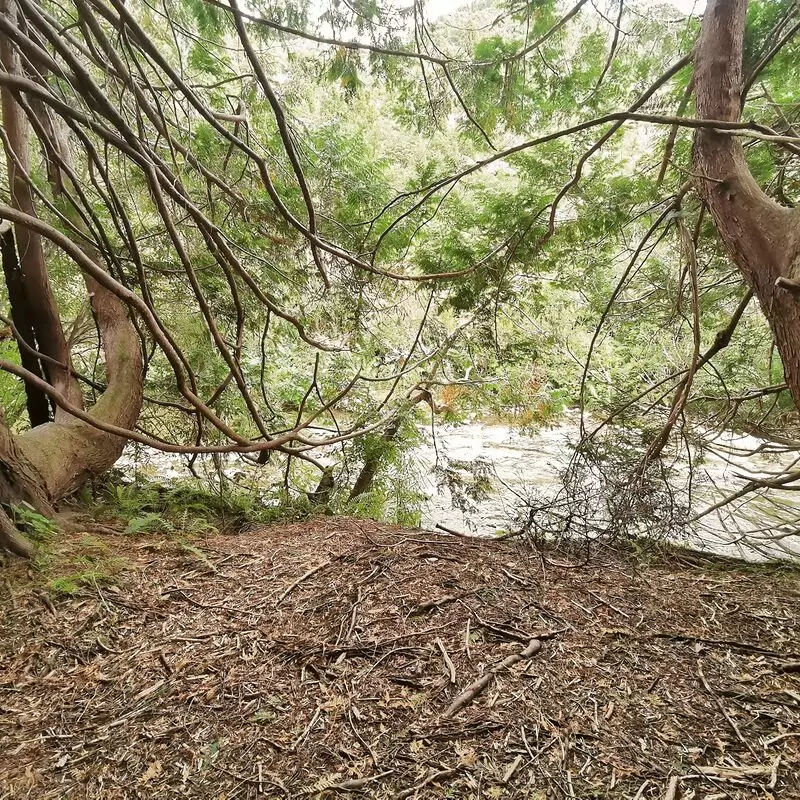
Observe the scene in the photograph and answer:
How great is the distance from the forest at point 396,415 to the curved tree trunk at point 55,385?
0.08 ft

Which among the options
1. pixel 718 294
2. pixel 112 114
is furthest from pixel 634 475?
pixel 112 114

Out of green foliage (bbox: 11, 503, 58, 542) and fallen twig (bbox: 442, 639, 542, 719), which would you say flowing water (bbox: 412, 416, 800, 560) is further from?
green foliage (bbox: 11, 503, 58, 542)

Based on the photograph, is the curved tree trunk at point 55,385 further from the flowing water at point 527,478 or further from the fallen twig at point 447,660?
the fallen twig at point 447,660

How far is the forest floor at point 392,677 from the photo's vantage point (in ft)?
4.27

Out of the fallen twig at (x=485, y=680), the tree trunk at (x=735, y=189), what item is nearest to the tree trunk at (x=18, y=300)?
the fallen twig at (x=485, y=680)

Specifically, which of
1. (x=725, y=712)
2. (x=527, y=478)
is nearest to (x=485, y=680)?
(x=725, y=712)

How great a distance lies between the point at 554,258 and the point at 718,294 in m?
1.24

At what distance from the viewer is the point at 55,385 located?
10.7 ft

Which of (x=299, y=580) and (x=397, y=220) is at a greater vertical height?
(x=397, y=220)

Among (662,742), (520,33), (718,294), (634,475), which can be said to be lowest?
(662,742)

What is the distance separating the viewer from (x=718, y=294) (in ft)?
11.4

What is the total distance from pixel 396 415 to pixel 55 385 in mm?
2625

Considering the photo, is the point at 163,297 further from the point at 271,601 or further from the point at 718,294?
the point at 718,294

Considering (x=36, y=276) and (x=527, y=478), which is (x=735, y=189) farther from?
(x=527, y=478)
